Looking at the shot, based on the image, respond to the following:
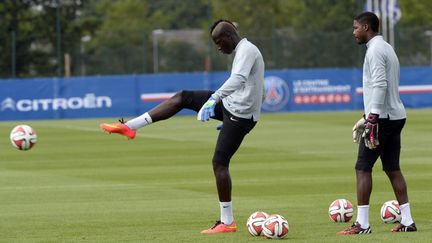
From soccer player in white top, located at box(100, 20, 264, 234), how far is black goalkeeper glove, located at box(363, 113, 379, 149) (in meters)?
1.39

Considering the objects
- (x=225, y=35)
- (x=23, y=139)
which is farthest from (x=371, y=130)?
(x=23, y=139)

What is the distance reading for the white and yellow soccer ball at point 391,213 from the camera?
1286 centimetres

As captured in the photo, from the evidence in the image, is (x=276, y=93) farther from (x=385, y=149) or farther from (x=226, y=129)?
(x=385, y=149)

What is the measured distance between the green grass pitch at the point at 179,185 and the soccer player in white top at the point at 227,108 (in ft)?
1.80

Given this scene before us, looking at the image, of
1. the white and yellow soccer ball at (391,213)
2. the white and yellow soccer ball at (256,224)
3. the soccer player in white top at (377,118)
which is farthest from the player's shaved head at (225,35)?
the white and yellow soccer ball at (391,213)

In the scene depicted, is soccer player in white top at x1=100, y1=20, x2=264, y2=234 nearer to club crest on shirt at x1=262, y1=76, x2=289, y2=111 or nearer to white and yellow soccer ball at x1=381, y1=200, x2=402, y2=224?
white and yellow soccer ball at x1=381, y1=200, x2=402, y2=224

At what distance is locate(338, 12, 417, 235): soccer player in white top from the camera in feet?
38.0

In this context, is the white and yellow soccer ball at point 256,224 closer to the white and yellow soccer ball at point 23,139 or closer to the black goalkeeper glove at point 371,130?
the black goalkeeper glove at point 371,130

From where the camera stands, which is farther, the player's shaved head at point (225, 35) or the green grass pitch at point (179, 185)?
the green grass pitch at point (179, 185)

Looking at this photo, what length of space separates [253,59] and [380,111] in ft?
5.01

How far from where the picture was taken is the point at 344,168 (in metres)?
20.7

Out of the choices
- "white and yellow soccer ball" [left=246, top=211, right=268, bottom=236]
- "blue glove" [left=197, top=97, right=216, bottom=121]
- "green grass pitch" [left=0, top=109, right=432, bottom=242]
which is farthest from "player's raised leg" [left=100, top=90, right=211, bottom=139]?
"white and yellow soccer ball" [left=246, top=211, right=268, bottom=236]

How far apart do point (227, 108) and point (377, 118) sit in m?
1.78

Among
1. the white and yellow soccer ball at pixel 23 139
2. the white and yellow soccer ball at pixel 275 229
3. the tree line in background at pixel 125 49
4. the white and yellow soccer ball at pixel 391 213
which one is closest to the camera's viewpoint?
the white and yellow soccer ball at pixel 275 229
